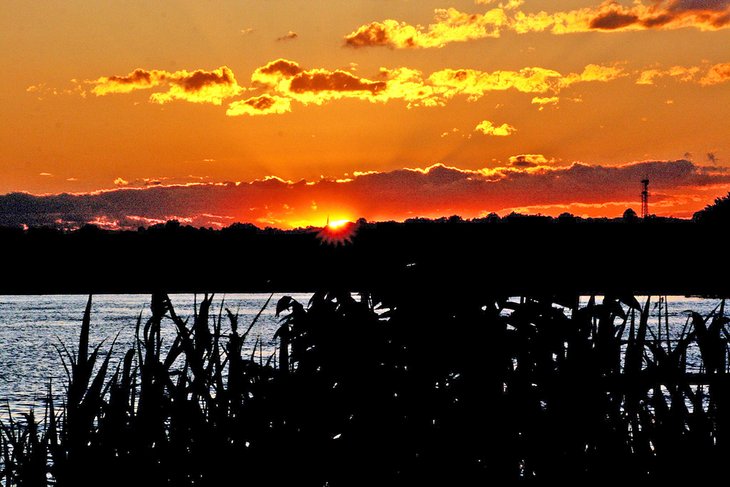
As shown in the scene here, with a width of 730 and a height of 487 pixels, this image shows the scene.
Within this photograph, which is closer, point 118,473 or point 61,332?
point 118,473

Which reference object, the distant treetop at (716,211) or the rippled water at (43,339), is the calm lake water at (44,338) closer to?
the rippled water at (43,339)

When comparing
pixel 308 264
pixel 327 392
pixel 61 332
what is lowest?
pixel 61 332

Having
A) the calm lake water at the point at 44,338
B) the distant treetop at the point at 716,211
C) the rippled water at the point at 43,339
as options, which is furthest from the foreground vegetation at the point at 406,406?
the distant treetop at the point at 716,211

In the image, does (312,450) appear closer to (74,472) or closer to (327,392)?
(327,392)

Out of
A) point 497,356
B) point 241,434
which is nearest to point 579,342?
point 497,356

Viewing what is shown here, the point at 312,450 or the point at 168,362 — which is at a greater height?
the point at 168,362

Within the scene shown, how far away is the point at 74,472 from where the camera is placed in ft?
20.0

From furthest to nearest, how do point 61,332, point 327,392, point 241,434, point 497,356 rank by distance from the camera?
point 61,332 → point 241,434 → point 327,392 → point 497,356

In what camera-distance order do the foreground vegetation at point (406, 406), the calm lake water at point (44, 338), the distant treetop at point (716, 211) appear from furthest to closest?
the distant treetop at point (716, 211) → the calm lake water at point (44, 338) → the foreground vegetation at point (406, 406)

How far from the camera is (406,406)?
5816 mm

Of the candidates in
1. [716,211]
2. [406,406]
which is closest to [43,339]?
[406,406]

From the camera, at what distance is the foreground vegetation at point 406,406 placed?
5.61 meters

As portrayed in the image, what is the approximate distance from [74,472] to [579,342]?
3259mm

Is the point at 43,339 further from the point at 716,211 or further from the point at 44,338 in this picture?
the point at 716,211
